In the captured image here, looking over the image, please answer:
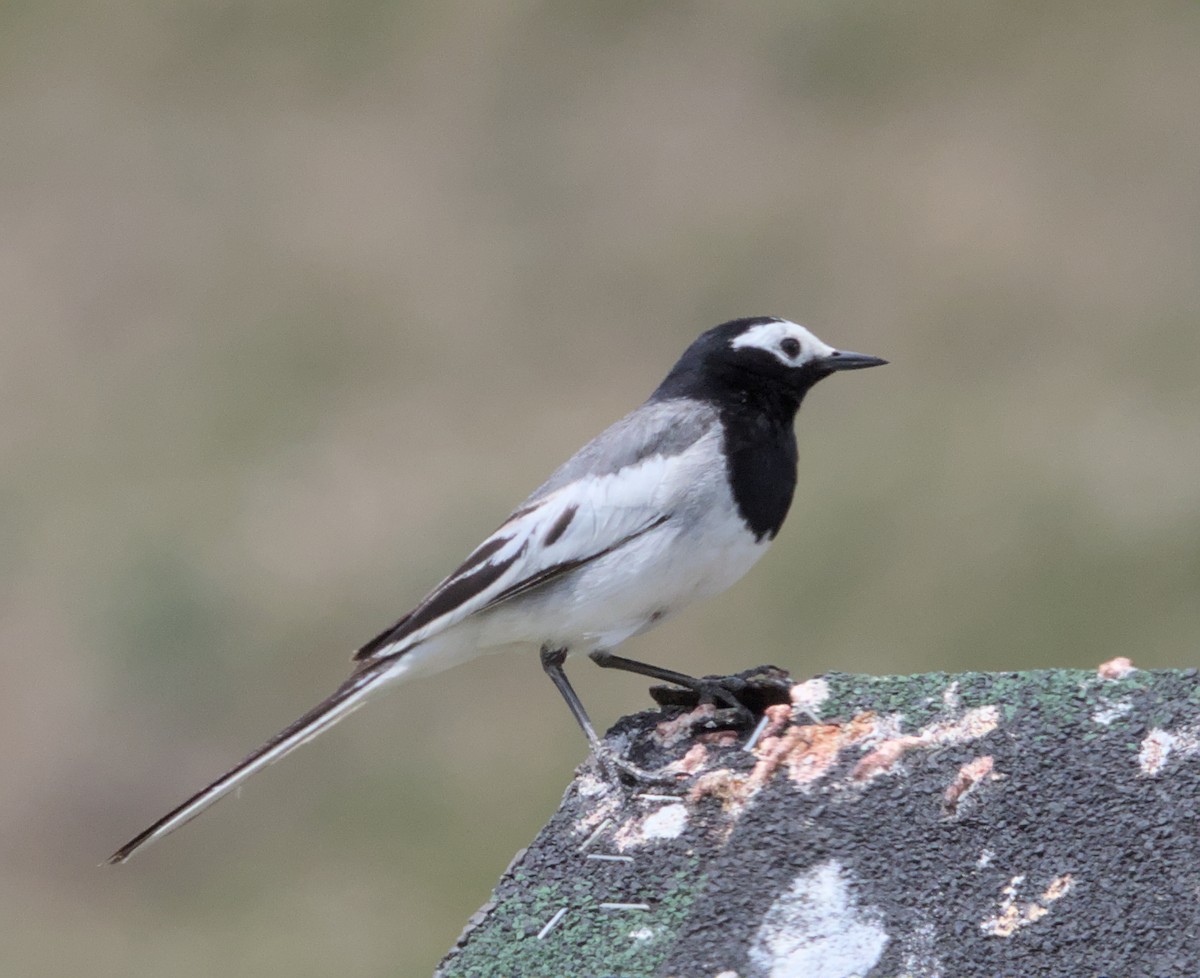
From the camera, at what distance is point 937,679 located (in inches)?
198

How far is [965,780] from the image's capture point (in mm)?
4488

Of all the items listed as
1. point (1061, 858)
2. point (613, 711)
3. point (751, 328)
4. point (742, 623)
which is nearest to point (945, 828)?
point (1061, 858)

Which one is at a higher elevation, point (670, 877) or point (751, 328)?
point (751, 328)

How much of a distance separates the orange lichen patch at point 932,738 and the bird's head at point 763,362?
154 centimetres

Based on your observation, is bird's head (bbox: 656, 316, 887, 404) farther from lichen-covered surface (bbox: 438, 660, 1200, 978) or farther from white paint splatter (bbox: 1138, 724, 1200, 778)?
white paint splatter (bbox: 1138, 724, 1200, 778)

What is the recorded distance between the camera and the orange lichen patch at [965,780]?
443cm

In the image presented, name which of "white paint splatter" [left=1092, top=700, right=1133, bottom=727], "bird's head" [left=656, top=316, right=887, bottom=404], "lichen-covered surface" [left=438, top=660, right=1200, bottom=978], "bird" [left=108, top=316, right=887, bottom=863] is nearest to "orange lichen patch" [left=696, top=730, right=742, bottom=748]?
"lichen-covered surface" [left=438, top=660, right=1200, bottom=978]

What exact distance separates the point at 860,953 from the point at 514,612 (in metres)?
1.83

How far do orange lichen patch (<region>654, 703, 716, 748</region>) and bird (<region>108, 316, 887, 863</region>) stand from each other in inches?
2.5

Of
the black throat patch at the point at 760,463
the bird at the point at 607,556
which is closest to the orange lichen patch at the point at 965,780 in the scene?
the bird at the point at 607,556

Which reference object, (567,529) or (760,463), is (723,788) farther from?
(760,463)

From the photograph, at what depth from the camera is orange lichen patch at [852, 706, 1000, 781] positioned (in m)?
4.61

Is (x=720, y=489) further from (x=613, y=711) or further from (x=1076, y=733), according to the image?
(x=613, y=711)

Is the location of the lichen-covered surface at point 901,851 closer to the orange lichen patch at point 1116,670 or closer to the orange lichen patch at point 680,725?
the orange lichen patch at point 1116,670
